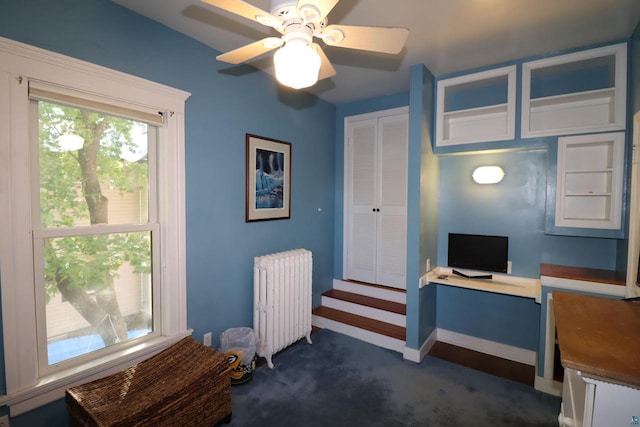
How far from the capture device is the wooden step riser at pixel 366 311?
3.07m

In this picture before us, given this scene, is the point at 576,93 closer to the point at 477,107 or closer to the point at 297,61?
the point at 477,107

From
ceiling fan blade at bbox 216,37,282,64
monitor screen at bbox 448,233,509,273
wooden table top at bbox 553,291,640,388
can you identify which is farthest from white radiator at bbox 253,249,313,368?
wooden table top at bbox 553,291,640,388

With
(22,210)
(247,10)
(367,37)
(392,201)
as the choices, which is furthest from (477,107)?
(22,210)

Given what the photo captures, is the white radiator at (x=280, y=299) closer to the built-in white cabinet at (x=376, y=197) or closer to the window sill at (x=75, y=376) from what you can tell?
the window sill at (x=75, y=376)

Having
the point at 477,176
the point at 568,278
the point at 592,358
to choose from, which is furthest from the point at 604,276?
the point at 592,358

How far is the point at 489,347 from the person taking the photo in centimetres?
293

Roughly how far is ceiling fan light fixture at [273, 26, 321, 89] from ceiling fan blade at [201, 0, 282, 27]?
0.27 ft

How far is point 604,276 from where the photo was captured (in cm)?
221

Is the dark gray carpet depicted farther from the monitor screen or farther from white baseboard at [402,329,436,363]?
the monitor screen

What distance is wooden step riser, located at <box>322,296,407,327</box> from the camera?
3.07 meters

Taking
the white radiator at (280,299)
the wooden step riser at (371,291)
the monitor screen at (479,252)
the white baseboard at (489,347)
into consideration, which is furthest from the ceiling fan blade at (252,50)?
the white baseboard at (489,347)

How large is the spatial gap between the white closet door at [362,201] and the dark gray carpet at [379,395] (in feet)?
3.73

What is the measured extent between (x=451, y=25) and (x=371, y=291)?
8.70ft

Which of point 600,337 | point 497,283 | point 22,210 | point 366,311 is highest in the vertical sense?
point 22,210
